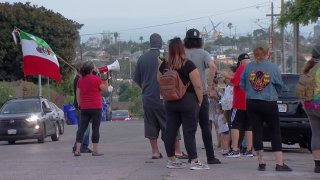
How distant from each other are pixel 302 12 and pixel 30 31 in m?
28.7

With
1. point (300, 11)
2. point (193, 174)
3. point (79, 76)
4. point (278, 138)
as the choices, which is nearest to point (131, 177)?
point (193, 174)

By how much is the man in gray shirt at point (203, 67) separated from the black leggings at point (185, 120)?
2.22 ft

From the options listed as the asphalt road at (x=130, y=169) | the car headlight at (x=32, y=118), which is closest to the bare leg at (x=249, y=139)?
the asphalt road at (x=130, y=169)

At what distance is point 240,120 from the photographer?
13625 mm

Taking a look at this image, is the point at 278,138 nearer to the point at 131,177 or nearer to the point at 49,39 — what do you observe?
the point at 131,177

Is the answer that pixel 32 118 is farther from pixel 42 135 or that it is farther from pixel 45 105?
pixel 45 105

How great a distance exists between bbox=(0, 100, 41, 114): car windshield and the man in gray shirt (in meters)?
13.2

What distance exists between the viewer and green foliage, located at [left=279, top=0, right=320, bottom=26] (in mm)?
30375

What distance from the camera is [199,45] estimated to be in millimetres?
12164

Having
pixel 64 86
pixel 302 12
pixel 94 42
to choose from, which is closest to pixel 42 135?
pixel 302 12

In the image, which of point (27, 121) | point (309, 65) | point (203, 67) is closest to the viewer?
point (309, 65)

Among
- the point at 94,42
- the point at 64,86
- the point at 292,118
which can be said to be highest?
the point at 94,42

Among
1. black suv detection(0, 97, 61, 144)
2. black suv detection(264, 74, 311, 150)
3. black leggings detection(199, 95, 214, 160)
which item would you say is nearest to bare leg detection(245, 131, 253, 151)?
black suv detection(264, 74, 311, 150)

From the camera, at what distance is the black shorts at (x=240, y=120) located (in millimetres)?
13598
